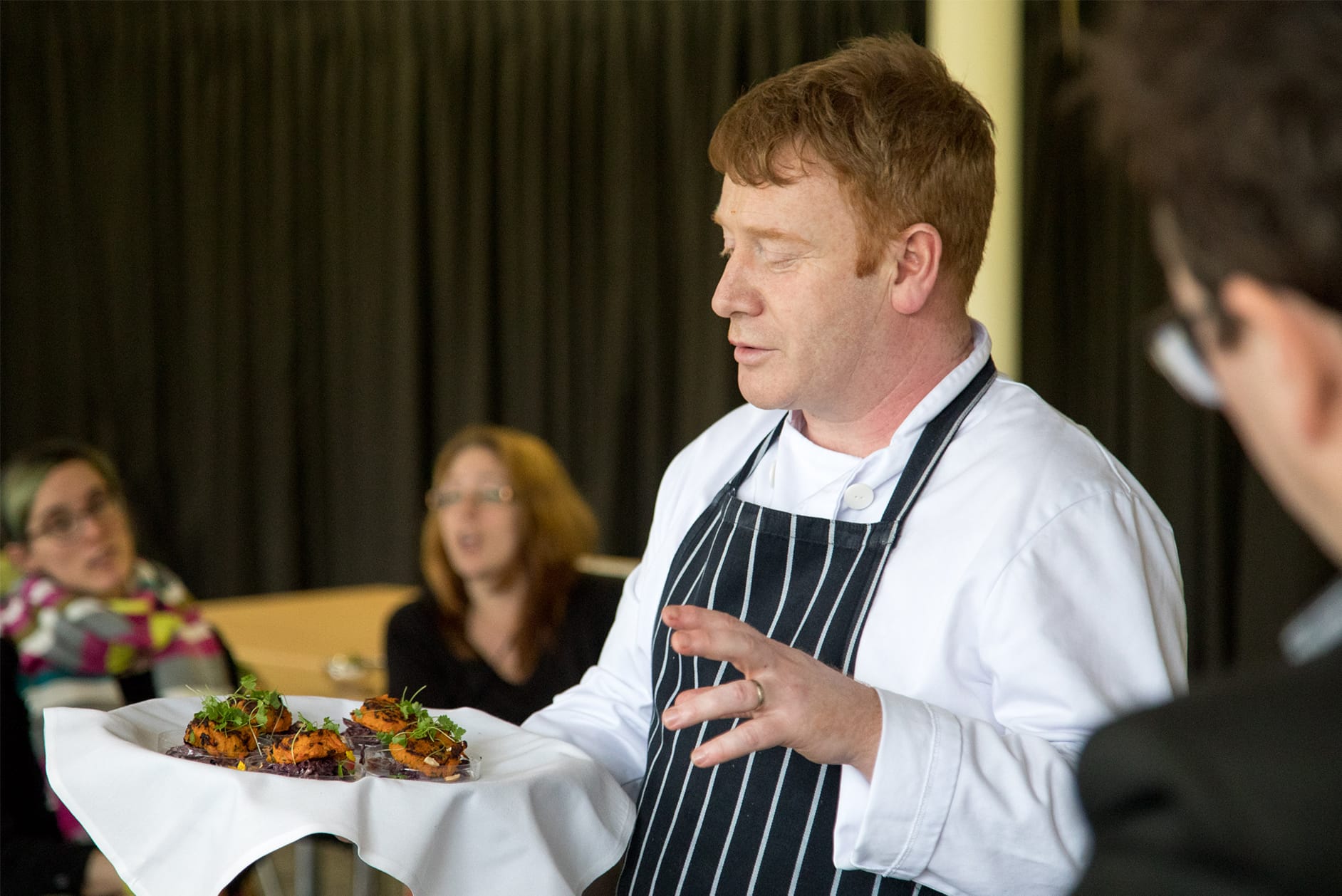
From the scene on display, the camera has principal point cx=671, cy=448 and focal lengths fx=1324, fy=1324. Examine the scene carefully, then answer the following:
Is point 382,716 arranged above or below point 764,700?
below

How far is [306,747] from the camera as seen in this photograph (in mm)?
1306

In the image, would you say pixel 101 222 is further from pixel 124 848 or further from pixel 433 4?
pixel 124 848

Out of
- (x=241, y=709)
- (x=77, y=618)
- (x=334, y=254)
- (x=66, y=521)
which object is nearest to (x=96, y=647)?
(x=77, y=618)

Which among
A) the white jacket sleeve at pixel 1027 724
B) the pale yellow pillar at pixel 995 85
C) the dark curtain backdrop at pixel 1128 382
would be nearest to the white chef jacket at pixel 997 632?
the white jacket sleeve at pixel 1027 724

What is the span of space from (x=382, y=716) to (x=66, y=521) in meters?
1.57

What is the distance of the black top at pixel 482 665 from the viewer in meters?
2.81

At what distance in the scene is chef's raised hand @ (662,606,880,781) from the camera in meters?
1.02

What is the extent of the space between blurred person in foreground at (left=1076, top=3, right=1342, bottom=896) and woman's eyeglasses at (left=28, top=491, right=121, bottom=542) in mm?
2493

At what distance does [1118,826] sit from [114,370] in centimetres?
541

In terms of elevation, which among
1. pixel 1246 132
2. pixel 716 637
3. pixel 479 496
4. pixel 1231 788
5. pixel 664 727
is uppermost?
pixel 1246 132

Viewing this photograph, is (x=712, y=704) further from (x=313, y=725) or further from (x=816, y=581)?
(x=313, y=725)

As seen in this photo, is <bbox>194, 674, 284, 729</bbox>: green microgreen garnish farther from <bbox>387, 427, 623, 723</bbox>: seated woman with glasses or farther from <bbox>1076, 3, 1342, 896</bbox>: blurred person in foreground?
<bbox>387, 427, 623, 723</bbox>: seated woman with glasses

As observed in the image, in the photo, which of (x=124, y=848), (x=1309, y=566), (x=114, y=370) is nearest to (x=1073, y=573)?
(x=124, y=848)

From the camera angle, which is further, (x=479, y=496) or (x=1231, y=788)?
(x=479, y=496)
